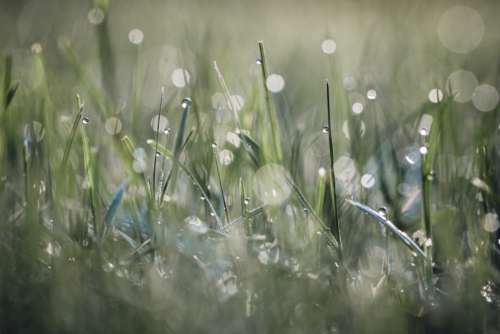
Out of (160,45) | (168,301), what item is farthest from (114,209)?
(160,45)

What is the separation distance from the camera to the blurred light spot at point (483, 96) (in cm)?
158

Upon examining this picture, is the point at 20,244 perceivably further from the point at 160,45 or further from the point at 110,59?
the point at 160,45

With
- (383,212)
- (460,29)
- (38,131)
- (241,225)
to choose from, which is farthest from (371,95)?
(460,29)

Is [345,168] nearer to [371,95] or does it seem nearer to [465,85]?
[371,95]

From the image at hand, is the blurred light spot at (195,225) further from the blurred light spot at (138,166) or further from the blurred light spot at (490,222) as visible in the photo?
the blurred light spot at (490,222)

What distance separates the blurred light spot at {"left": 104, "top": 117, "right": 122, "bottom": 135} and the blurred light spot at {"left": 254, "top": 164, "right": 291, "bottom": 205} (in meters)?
0.30

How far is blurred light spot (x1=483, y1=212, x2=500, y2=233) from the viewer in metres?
0.95

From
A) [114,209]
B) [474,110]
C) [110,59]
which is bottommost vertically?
[474,110]

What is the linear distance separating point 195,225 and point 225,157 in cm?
31

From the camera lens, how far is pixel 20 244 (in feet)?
2.97

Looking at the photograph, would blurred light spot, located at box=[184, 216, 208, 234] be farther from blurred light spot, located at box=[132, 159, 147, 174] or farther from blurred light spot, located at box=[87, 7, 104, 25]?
blurred light spot, located at box=[87, 7, 104, 25]

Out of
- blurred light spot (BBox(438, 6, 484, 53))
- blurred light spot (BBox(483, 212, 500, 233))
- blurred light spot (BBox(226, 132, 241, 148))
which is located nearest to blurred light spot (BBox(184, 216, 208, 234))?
blurred light spot (BBox(226, 132, 241, 148))

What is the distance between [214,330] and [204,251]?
17 centimetres

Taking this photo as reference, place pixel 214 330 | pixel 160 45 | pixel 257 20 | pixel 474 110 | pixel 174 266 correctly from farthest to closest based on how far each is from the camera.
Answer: pixel 257 20, pixel 160 45, pixel 474 110, pixel 174 266, pixel 214 330
